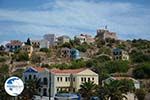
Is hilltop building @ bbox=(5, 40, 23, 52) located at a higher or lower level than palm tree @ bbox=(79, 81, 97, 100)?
higher

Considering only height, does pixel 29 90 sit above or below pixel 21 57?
below

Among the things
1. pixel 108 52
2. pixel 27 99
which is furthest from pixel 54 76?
pixel 108 52

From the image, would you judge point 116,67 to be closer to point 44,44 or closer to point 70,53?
point 70,53

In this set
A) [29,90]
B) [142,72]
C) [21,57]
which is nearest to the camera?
[29,90]

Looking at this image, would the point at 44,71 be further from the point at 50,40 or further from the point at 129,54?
the point at 50,40

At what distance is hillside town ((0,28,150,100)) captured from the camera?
1758 inches

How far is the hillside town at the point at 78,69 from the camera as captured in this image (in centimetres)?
4466

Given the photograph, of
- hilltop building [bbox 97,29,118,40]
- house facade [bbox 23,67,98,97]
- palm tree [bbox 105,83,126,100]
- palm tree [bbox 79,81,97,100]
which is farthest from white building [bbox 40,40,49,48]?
palm tree [bbox 105,83,126,100]

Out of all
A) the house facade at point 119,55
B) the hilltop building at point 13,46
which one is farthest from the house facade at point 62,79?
the hilltop building at point 13,46

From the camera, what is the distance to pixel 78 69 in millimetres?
59281

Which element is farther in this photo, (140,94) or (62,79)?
(62,79)

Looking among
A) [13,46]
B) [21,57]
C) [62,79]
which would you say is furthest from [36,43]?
[62,79]

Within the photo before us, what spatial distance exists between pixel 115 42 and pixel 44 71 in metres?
72.6

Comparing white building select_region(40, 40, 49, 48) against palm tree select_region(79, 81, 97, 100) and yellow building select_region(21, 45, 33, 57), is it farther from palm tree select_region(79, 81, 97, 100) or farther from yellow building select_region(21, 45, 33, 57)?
Result: palm tree select_region(79, 81, 97, 100)
